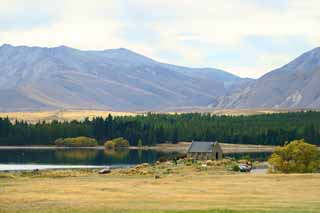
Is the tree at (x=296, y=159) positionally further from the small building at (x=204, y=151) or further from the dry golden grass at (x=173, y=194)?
the small building at (x=204, y=151)

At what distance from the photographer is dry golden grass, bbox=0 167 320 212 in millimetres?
48281

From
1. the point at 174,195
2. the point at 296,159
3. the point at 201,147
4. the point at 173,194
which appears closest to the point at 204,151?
the point at 201,147

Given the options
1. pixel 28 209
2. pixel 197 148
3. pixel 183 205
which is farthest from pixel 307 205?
pixel 197 148

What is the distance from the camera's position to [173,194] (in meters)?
58.7

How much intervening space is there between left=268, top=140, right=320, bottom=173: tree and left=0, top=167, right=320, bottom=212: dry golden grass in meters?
16.5

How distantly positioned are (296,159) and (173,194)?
38939 millimetres

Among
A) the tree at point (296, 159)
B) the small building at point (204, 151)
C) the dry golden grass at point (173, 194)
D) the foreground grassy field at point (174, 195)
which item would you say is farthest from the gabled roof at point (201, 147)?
the dry golden grass at point (173, 194)

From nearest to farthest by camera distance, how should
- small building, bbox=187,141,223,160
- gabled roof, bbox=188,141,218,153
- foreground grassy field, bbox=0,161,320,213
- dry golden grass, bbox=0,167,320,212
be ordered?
foreground grassy field, bbox=0,161,320,213 → dry golden grass, bbox=0,167,320,212 → small building, bbox=187,141,223,160 → gabled roof, bbox=188,141,218,153

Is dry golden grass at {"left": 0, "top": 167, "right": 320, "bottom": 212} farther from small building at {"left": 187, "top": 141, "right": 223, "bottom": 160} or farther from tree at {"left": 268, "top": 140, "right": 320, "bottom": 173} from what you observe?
small building at {"left": 187, "top": 141, "right": 223, "bottom": 160}

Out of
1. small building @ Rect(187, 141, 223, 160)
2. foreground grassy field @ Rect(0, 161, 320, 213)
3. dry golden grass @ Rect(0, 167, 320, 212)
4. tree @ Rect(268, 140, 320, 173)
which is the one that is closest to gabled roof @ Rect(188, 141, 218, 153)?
small building @ Rect(187, 141, 223, 160)

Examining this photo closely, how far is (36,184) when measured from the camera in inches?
2731

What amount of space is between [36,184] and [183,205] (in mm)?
23568

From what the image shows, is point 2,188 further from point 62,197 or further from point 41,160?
point 41,160

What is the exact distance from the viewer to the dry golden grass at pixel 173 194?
1901 inches
